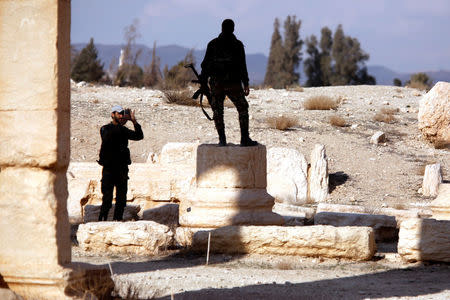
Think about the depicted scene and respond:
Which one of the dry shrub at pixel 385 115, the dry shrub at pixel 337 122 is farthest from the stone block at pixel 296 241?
the dry shrub at pixel 385 115

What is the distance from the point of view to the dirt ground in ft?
24.1

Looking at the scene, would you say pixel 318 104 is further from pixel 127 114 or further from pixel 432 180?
pixel 127 114

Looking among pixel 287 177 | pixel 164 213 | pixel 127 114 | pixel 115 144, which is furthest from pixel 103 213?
pixel 287 177

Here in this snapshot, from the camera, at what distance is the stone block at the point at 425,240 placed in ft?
29.4

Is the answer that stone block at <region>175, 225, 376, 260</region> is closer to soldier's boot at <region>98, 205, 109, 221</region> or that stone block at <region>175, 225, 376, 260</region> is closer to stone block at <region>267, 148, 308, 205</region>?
soldier's boot at <region>98, 205, 109, 221</region>

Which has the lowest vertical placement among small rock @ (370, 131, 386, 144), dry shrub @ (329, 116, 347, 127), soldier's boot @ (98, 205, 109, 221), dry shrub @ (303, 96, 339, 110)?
soldier's boot @ (98, 205, 109, 221)

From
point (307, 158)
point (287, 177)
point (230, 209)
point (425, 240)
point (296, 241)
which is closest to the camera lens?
point (425, 240)

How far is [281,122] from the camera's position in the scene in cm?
1930

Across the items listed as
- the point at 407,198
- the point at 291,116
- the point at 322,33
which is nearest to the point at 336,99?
the point at 291,116

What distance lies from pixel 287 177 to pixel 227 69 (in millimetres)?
5073

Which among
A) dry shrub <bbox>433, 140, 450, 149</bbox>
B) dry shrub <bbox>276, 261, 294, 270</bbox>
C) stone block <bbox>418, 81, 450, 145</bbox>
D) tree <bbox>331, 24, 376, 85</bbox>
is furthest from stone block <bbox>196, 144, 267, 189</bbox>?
tree <bbox>331, 24, 376, 85</bbox>

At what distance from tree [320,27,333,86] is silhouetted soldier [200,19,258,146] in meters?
36.6

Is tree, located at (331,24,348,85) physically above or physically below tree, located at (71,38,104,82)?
above

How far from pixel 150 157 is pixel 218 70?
5208 millimetres
